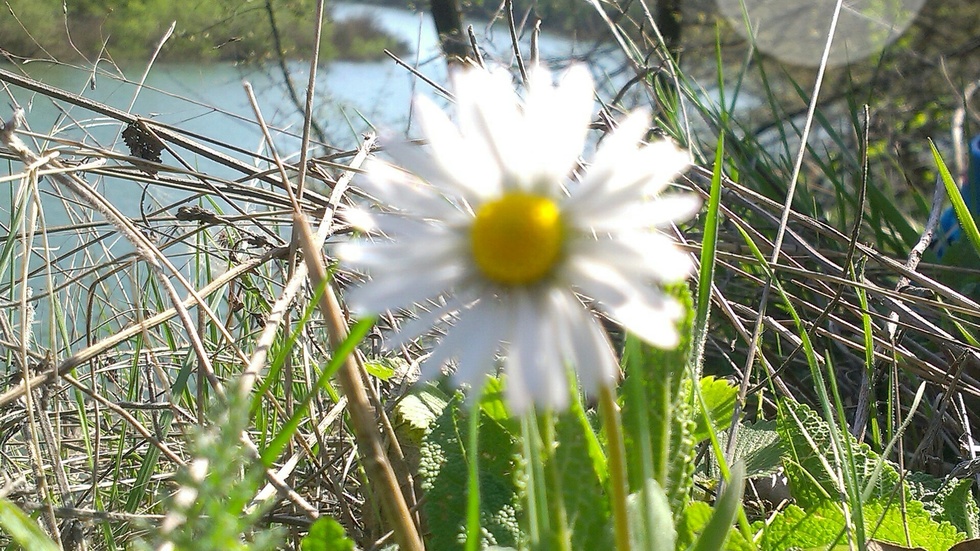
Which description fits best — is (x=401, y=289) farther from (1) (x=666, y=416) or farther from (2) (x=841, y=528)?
(2) (x=841, y=528)

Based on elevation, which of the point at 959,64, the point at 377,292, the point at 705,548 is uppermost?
the point at 959,64

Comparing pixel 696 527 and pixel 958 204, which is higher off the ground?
pixel 958 204

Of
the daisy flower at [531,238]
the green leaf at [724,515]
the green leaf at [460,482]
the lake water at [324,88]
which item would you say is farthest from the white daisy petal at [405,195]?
the lake water at [324,88]

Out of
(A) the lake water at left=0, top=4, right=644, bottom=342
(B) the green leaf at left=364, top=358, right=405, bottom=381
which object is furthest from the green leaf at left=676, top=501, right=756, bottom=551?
(A) the lake water at left=0, top=4, right=644, bottom=342

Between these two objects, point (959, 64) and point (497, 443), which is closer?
point (497, 443)

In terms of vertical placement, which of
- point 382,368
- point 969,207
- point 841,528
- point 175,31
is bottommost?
point 841,528

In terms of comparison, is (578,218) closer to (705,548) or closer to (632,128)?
(632,128)

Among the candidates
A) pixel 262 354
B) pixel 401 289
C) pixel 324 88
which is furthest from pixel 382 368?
pixel 324 88

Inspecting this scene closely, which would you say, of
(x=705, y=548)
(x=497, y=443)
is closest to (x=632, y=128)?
(x=705, y=548)
